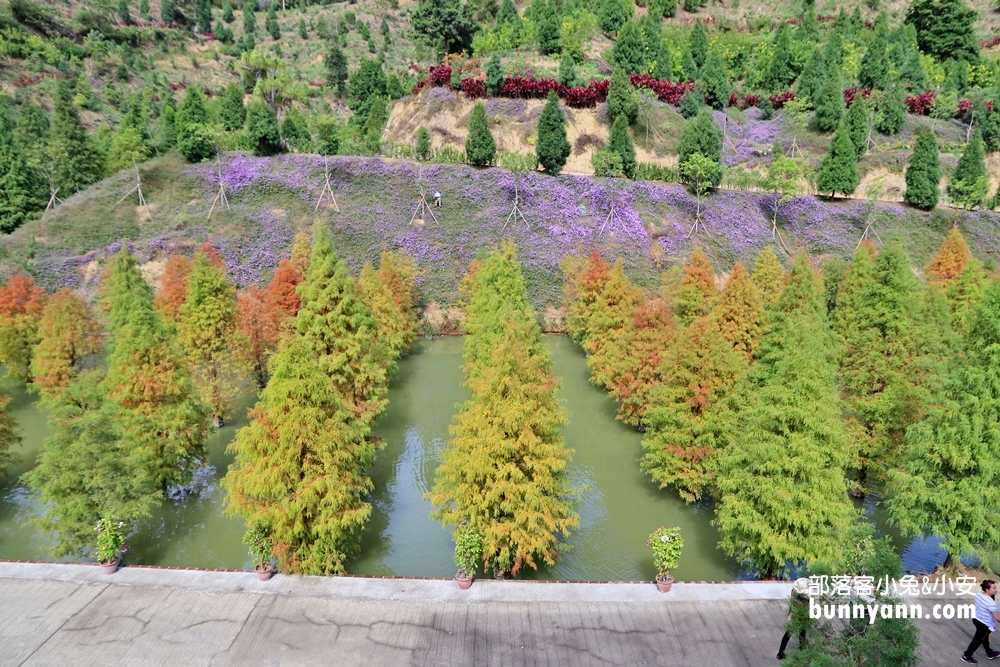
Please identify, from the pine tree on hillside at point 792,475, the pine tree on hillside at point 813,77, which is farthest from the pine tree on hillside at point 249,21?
the pine tree on hillside at point 792,475

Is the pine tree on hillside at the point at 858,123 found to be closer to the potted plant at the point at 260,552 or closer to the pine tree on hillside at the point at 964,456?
the pine tree on hillside at the point at 964,456

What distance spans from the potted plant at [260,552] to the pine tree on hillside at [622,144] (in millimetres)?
36638

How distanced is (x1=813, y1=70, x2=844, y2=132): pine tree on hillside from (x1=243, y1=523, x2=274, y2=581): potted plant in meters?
51.3

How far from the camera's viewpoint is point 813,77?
2020 inches

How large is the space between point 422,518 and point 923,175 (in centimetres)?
4121

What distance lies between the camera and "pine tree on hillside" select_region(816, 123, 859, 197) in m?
40.5

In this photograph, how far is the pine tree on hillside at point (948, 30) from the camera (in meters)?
57.6

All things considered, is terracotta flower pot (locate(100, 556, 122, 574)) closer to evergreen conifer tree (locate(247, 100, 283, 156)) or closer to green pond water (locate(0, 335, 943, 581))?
green pond water (locate(0, 335, 943, 581))

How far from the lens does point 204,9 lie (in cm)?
8762

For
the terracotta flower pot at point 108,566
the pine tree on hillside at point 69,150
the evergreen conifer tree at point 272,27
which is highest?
the evergreen conifer tree at point 272,27

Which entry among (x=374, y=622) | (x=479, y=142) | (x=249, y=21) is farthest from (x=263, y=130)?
(x=249, y=21)

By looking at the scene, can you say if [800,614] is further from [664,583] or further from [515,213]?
[515,213]

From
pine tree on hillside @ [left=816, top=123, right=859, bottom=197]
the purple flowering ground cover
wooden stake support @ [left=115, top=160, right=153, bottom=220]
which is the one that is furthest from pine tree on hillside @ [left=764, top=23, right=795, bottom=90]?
wooden stake support @ [left=115, top=160, right=153, bottom=220]

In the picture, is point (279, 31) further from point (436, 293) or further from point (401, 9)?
point (436, 293)
